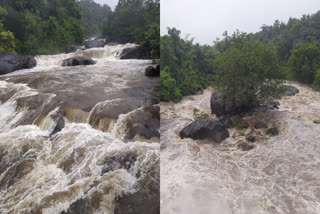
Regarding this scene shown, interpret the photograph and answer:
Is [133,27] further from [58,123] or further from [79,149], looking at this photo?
[79,149]

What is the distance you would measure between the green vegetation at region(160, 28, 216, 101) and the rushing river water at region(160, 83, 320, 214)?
331cm

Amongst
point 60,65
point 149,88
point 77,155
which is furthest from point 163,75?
point 77,155

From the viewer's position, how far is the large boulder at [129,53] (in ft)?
21.3

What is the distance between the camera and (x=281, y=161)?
117 inches

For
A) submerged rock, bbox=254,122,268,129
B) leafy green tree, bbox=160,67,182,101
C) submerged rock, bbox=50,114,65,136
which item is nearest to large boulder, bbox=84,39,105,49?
leafy green tree, bbox=160,67,182,101

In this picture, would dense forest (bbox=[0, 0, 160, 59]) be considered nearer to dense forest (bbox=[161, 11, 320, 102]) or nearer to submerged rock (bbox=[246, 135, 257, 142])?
dense forest (bbox=[161, 11, 320, 102])

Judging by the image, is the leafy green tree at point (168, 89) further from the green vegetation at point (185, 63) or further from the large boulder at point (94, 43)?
the large boulder at point (94, 43)

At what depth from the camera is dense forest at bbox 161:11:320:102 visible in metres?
4.59

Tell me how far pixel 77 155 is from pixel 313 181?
2918mm

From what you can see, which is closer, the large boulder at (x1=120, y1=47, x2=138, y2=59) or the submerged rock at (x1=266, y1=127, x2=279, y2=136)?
the submerged rock at (x1=266, y1=127, x2=279, y2=136)

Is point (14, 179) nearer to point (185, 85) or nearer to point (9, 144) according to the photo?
point (9, 144)

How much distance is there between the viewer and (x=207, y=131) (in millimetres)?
3795

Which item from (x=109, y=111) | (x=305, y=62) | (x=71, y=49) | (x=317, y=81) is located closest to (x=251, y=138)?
(x=109, y=111)

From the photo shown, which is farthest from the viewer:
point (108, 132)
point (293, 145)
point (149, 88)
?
point (149, 88)
